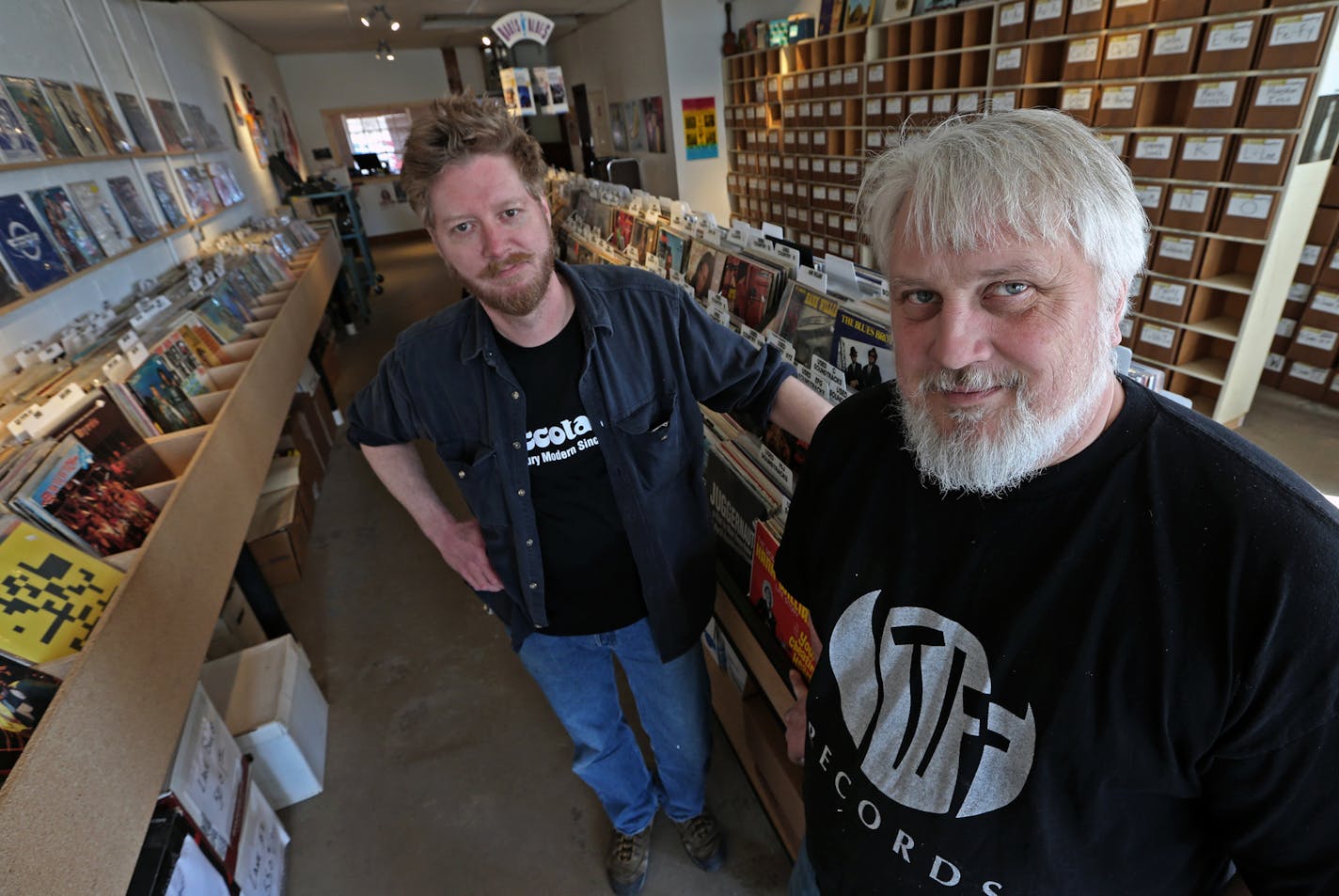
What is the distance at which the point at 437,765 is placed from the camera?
2.15 m

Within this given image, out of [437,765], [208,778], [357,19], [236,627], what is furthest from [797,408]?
[357,19]

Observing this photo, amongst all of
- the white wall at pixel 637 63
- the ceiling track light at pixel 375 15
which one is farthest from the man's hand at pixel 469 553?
the ceiling track light at pixel 375 15

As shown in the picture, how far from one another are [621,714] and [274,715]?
1120 mm

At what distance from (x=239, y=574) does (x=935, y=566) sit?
2.45 metres

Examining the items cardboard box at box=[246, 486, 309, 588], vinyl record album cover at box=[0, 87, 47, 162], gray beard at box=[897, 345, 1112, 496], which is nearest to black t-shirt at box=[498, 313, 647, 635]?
gray beard at box=[897, 345, 1112, 496]

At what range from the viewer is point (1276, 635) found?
55cm

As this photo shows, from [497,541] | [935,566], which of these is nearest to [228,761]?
[497,541]

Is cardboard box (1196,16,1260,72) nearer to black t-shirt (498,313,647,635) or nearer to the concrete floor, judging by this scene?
the concrete floor

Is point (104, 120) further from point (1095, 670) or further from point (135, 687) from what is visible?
point (1095, 670)

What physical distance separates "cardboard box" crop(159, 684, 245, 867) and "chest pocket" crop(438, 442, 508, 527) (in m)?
0.78

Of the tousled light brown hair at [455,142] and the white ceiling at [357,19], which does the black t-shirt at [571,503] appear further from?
the white ceiling at [357,19]

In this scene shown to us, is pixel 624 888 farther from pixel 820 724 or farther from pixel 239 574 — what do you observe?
pixel 239 574

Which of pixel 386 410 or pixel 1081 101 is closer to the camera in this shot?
pixel 386 410

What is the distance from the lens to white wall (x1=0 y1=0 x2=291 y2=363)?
8.14ft
